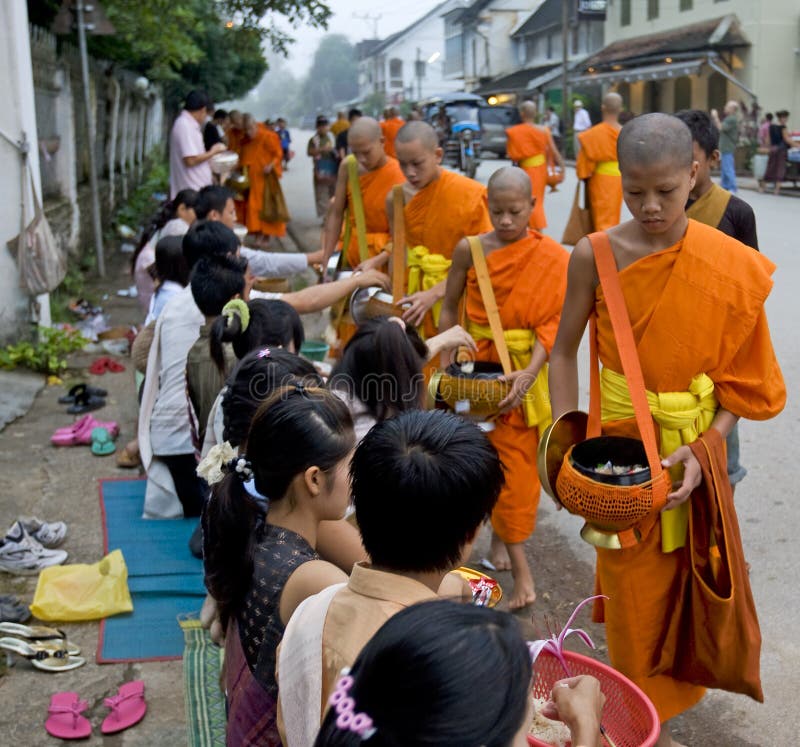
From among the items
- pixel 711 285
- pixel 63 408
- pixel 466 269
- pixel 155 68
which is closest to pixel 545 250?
pixel 466 269

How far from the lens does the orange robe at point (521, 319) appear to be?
4199 millimetres

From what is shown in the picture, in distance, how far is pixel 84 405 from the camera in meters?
6.82

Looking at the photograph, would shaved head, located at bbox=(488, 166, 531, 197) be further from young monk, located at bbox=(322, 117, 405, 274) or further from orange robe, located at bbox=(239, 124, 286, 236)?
orange robe, located at bbox=(239, 124, 286, 236)

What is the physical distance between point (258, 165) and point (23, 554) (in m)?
10.4

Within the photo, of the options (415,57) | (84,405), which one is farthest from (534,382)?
(415,57)

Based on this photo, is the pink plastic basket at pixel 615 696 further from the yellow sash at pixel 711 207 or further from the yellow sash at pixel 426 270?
the yellow sash at pixel 426 270

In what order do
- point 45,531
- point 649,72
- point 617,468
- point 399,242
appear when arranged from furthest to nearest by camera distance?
point 649,72 < point 399,242 < point 45,531 < point 617,468

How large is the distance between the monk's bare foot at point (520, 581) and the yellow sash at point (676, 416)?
1.30 m

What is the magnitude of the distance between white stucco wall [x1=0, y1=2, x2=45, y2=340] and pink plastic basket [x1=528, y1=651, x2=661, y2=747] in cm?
614

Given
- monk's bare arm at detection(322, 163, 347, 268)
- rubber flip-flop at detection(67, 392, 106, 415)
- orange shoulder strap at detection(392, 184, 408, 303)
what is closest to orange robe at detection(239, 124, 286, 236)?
rubber flip-flop at detection(67, 392, 106, 415)

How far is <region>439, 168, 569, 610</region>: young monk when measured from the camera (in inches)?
165

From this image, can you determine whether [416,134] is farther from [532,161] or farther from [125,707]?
[532,161]

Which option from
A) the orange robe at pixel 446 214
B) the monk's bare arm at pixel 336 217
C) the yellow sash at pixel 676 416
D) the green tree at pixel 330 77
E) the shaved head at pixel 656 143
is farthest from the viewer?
the green tree at pixel 330 77

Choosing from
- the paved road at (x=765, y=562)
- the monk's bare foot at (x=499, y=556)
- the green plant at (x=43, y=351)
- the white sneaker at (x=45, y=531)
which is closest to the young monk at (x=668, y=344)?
the paved road at (x=765, y=562)
